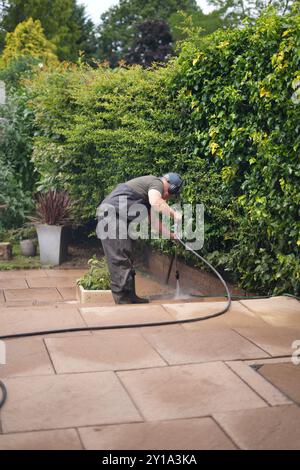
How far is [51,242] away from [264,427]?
22.1 feet

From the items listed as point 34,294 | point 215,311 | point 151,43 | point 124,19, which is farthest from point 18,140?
point 124,19

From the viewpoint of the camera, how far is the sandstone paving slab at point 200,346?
4.04 metres

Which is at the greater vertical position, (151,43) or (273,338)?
(151,43)

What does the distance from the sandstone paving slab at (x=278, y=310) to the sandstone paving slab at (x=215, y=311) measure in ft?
0.23

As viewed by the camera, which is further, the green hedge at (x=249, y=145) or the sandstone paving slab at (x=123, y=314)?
the green hedge at (x=249, y=145)

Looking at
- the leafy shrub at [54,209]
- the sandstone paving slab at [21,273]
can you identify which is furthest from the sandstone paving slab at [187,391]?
the leafy shrub at [54,209]

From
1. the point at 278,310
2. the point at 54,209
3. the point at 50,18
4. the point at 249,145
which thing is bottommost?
the point at 278,310

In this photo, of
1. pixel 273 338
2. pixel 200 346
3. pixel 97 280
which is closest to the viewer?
pixel 200 346

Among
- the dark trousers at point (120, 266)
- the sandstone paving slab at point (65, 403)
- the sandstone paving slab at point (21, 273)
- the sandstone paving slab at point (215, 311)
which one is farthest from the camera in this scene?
the sandstone paving slab at point (21, 273)

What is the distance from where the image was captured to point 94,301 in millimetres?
6742

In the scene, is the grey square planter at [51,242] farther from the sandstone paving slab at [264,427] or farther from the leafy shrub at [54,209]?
the sandstone paving slab at [264,427]

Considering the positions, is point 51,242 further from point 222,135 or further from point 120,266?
point 222,135

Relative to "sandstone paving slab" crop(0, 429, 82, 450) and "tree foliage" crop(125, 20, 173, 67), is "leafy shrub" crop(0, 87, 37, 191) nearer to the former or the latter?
"sandstone paving slab" crop(0, 429, 82, 450)

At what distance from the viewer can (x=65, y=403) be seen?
10.7 ft
